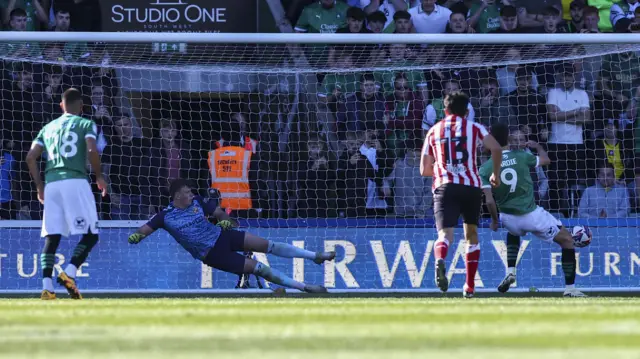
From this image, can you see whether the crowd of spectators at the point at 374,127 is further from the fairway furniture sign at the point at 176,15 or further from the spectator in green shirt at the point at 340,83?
the fairway furniture sign at the point at 176,15

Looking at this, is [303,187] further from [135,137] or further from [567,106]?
[567,106]

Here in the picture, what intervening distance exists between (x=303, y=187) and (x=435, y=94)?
68.3 inches

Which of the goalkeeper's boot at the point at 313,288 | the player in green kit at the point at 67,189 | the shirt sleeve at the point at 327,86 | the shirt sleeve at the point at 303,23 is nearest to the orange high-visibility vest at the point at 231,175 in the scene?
the shirt sleeve at the point at 327,86

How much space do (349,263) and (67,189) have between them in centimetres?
353

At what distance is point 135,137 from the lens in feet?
41.7

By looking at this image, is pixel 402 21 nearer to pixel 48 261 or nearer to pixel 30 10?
pixel 30 10

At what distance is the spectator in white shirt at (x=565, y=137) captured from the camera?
41.7 feet

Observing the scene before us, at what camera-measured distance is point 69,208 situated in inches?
385

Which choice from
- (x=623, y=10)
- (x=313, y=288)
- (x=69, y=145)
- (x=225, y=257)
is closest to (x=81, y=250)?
(x=69, y=145)

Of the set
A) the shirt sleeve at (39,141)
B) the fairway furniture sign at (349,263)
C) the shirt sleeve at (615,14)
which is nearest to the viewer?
the shirt sleeve at (39,141)

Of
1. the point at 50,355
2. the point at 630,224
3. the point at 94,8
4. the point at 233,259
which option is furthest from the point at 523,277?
the point at 50,355

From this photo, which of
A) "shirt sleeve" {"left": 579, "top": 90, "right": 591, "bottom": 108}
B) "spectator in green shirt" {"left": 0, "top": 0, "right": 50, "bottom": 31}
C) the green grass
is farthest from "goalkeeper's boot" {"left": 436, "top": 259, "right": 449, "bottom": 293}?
"spectator in green shirt" {"left": 0, "top": 0, "right": 50, "bottom": 31}

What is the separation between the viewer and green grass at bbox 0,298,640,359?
4184 millimetres

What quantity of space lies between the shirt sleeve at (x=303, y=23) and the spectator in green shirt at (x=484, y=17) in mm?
1815
